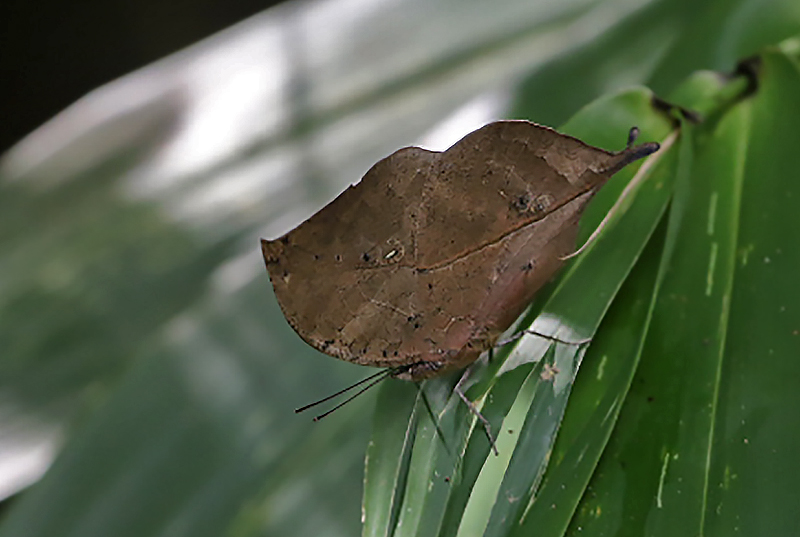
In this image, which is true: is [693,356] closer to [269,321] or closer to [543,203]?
[543,203]

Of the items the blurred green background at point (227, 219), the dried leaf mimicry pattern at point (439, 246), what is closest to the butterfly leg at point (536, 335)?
the dried leaf mimicry pattern at point (439, 246)

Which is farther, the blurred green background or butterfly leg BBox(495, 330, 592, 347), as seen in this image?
the blurred green background

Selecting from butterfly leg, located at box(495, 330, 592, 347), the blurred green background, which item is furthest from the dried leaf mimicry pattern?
the blurred green background

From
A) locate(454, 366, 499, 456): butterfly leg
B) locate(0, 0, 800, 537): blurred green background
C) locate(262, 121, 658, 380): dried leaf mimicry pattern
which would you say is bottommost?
locate(454, 366, 499, 456): butterfly leg

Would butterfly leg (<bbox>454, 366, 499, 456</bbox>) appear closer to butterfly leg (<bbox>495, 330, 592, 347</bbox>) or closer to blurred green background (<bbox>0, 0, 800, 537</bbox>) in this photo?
butterfly leg (<bbox>495, 330, 592, 347</bbox>)

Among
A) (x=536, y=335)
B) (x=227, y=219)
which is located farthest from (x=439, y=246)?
(x=227, y=219)

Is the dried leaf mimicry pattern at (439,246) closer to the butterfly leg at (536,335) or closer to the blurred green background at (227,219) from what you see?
the butterfly leg at (536,335)
